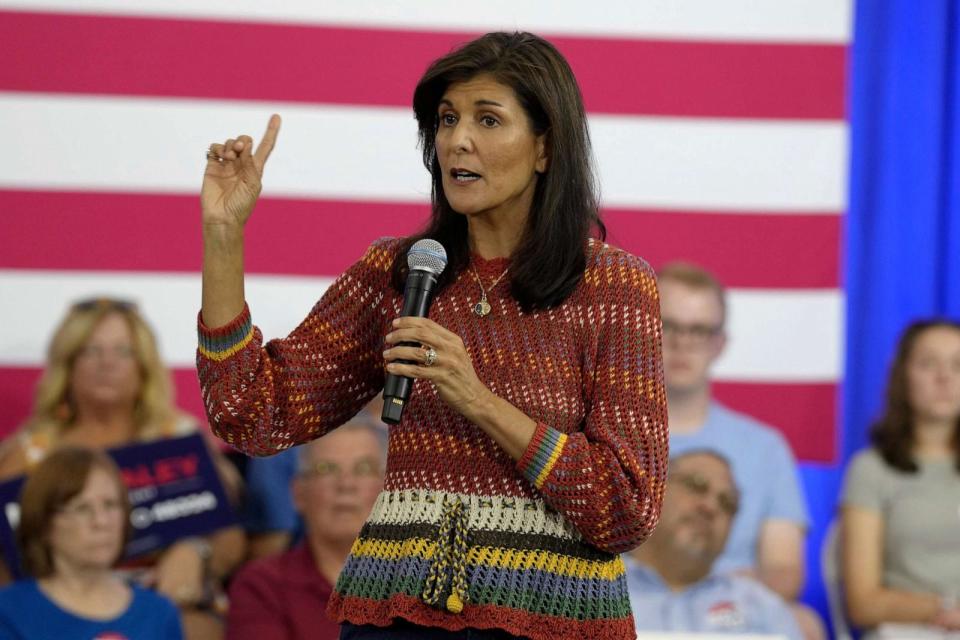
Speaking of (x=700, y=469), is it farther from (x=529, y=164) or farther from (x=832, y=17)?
(x=529, y=164)

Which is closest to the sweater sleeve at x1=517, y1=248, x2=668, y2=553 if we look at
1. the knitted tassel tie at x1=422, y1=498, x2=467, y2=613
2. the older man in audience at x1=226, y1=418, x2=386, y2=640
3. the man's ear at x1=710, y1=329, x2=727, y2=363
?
the knitted tassel tie at x1=422, y1=498, x2=467, y2=613

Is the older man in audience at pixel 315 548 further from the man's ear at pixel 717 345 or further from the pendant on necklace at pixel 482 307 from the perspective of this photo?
the pendant on necklace at pixel 482 307

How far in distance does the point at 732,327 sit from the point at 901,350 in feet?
1.91

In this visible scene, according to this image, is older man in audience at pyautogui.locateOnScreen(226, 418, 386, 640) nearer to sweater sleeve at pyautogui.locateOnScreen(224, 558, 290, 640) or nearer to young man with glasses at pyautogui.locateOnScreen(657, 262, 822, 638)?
sweater sleeve at pyautogui.locateOnScreen(224, 558, 290, 640)

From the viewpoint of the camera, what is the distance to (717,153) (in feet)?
14.9

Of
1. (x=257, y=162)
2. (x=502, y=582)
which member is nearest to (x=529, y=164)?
(x=257, y=162)

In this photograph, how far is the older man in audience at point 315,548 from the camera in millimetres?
3445

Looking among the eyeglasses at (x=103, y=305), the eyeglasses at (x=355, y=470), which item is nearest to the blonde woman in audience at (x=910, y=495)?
Answer: the eyeglasses at (x=355, y=470)

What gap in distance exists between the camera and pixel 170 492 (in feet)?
12.4

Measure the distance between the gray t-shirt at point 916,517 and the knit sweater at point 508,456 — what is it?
8.59ft

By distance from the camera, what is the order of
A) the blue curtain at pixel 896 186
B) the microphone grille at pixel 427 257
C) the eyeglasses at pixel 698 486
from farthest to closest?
the blue curtain at pixel 896 186 → the eyeglasses at pixel 698 486 → the microphone grille at pixel 427 257

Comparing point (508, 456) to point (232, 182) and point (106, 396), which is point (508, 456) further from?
point (106, 396)

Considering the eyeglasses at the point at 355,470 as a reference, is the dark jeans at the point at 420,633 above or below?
above

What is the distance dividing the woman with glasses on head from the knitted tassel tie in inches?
72.0
